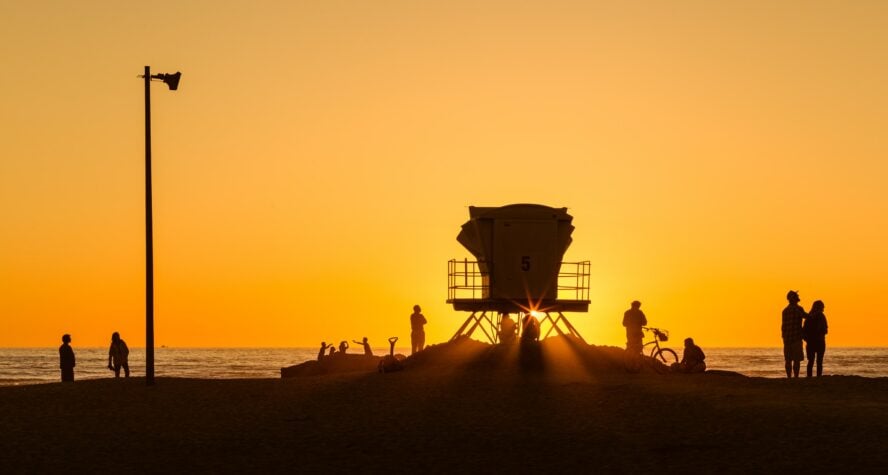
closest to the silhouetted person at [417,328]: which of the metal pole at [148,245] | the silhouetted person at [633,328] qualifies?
the silhouetted person at [633,328]

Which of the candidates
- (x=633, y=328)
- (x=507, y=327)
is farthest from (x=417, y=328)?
(x=633, y=328)

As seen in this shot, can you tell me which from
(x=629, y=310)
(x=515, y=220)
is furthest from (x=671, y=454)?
(x=515, y=220)

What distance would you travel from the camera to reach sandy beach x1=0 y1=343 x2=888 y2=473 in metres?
16.8

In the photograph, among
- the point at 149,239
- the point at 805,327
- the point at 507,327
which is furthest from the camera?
the point at 507,327

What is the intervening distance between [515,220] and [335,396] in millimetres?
15876

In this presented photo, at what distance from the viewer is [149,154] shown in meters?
29.8

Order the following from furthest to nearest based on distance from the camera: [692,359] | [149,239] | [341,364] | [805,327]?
[341,364], [692,359], [805,327], [149,239]

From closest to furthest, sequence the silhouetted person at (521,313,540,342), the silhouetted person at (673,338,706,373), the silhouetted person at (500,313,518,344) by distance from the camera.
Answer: the silhouetted person at (673,338,706,373) < the silhouetted person at (521,313,540,342) < the silhouetted person at (500,313,518,344)

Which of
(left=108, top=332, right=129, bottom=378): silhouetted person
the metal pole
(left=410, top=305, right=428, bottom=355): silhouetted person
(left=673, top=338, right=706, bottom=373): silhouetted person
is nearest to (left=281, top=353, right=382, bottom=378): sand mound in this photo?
(left=410, top=305, right=428, bottom=355): silhouetted person

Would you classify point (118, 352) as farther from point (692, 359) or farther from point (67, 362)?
point (692, 359)

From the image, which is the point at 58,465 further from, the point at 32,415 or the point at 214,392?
the point at 214,392

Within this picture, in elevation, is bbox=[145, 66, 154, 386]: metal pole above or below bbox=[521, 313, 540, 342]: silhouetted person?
above

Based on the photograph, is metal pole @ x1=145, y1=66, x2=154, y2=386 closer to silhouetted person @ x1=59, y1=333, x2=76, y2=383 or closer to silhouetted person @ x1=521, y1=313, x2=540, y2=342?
silhouetted person @ x1=59, y1=333, x2=76, y2=383

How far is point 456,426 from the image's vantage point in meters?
20.2
